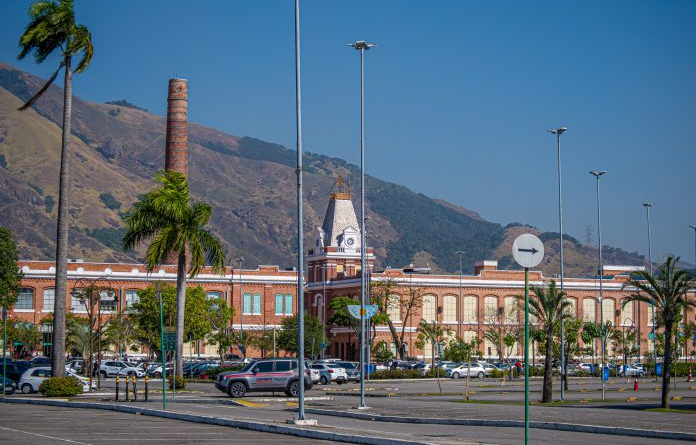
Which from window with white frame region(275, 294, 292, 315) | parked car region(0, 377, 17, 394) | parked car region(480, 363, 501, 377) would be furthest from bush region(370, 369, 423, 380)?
window with white frame region(275, 294, 292, 315)

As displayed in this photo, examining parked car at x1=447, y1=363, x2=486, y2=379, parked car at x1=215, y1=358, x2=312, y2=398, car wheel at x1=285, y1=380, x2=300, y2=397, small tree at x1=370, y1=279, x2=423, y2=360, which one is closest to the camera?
parked car at x1=215, y1=358, x2=312, y2=398

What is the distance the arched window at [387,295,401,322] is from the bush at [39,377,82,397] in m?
64.8

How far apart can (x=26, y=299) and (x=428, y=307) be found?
41198 mm

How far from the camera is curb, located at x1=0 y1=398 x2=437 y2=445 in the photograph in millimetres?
27422

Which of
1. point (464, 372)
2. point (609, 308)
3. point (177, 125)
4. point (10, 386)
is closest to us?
point (10, 386)

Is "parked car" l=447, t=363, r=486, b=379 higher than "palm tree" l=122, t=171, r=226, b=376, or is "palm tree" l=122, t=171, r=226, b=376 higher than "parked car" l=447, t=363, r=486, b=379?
"palm tree" l=122, t=171, r=226, b=376

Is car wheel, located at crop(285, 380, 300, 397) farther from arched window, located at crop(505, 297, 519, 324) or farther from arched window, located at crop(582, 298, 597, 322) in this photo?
arched window, located at crop(582, 298, 597, 322)

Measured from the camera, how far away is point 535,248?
21312 mm

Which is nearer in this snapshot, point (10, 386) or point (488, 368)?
point (10, 386)

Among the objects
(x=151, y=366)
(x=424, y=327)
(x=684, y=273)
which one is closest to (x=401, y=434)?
(x=684, y=273)

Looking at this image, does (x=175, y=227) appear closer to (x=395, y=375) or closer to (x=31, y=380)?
(x=31, y=380)

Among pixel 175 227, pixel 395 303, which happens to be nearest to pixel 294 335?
pixel 395 303

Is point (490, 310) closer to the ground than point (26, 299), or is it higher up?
closer to the ground

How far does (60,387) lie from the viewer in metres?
47.7
